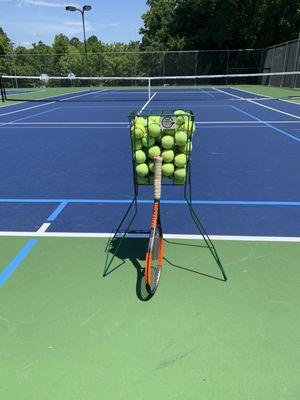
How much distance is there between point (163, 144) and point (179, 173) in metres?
0.31

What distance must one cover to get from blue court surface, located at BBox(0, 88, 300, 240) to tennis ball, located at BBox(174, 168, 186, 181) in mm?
1450

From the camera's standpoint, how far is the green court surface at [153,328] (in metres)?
2.46

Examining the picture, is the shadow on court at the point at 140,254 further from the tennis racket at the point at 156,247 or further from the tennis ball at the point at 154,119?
the tennis ball at the point at 154,119

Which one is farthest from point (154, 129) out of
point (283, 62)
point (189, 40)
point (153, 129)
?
point (189, 40)

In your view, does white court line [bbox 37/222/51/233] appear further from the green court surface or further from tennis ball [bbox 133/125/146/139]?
tennis ball [bbox 133/125/146/139]

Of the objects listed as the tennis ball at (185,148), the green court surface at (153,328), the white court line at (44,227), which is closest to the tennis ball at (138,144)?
the tennis ball at (185,148)

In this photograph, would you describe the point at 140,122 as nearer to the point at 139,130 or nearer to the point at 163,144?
the point at 139,130

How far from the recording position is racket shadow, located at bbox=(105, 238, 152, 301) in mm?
3502

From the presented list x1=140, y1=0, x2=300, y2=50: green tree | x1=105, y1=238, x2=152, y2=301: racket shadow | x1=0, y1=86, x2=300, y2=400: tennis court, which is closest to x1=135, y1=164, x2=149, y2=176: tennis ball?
x1=105, y1=238, x2=152, y2=301: racket shadow

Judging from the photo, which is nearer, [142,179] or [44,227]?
[142,179]

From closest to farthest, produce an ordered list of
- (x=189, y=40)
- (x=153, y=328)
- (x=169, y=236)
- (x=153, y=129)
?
1. (x=153, y=328)
2. (x=153, y=129)
3. (x=169, y=236)
4. (x=189, y=40)

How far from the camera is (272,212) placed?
17.8 feet

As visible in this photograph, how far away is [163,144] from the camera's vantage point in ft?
10.9

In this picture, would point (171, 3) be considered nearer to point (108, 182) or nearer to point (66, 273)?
point (108, 182)
